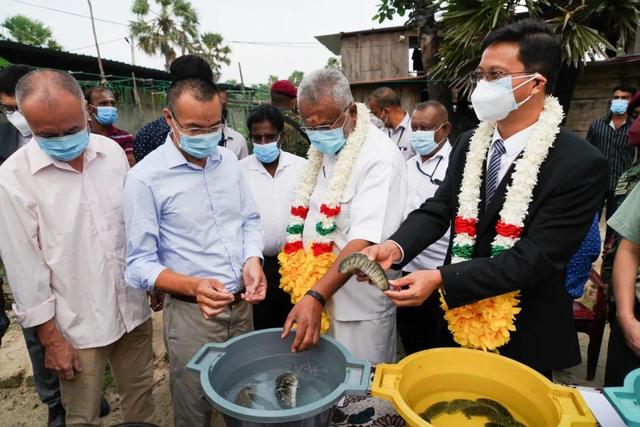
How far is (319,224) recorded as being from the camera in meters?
2.16

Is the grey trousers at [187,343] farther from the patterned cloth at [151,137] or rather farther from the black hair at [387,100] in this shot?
the black hair at [387,100]

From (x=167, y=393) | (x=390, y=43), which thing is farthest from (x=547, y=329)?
(x=390, y=43)

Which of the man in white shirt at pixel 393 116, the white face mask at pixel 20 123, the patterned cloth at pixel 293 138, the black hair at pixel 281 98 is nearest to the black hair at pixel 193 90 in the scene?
the white face mask at pixel 20 123

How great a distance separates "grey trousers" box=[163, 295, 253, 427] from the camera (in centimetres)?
200

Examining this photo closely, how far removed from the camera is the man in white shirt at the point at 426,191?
3094 millimetres

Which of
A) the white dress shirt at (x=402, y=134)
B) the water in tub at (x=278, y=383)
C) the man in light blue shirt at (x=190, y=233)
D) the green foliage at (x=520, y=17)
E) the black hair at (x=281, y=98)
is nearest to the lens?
the water in tub at (x=278, y=383)

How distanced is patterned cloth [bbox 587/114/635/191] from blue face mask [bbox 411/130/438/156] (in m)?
3.26

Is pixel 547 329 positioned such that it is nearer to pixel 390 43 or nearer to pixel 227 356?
pixel 227 356

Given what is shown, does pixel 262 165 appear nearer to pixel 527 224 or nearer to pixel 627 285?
pixel 527 224

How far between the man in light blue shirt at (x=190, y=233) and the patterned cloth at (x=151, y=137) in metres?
1.36

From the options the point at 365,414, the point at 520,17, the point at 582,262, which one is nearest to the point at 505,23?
the point at 520,17

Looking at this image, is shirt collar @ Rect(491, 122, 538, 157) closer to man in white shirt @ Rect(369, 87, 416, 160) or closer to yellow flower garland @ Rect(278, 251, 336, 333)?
yellow flower garland @ Rect(278, 251, 336, 333)

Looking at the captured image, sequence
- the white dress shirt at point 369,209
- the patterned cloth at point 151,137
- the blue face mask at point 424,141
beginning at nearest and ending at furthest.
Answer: the white dress shirt at point 369,209
the patterned cloth at point 151,137
the blue face mask at point 424,141

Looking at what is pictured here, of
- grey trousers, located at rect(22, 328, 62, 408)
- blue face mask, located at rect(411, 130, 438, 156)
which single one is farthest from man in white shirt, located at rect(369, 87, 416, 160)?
grey trousers, located at rect(22, 328, 62, 408)
